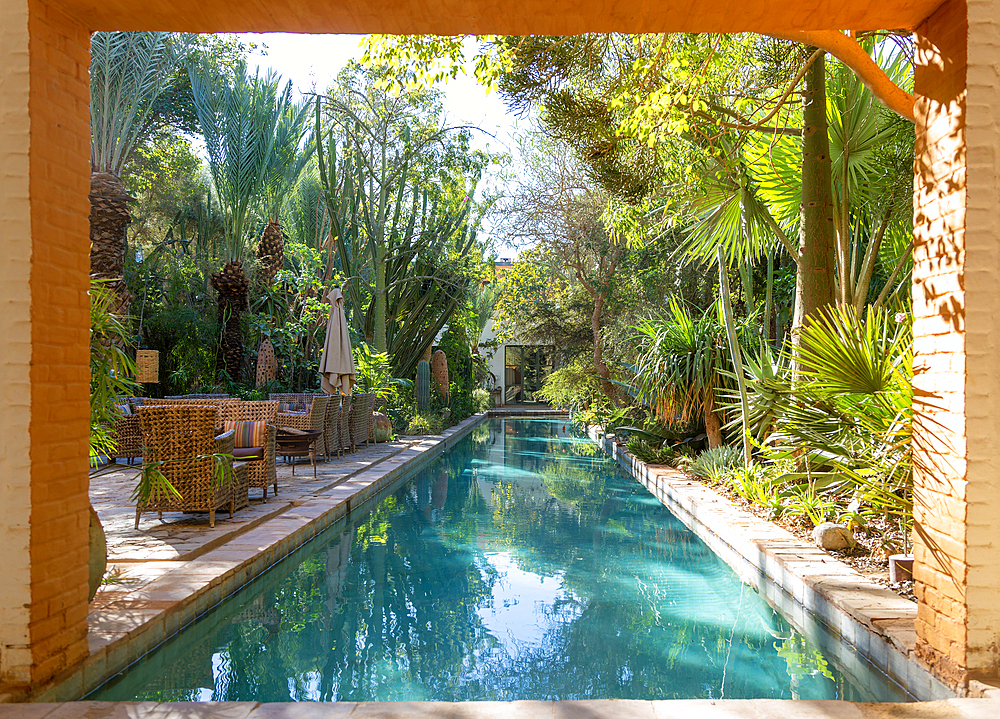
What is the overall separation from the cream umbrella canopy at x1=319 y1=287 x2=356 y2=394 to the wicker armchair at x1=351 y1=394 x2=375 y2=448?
0.37 meters

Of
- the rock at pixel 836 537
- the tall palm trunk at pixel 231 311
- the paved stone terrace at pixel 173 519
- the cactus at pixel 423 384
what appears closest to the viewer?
the paved stone terrace at pixel 173 519

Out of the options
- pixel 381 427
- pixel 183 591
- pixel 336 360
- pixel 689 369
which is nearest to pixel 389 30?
pixel 183 591

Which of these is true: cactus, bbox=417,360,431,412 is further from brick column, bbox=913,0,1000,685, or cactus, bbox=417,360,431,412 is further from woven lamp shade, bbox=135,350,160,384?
brick column, bbox=913,0,1000,685

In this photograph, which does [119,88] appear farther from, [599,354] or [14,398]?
[14,398]

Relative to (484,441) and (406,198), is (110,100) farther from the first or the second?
(484,441)

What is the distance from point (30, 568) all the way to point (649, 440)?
28.9 ft

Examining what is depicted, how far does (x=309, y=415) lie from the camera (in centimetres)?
844

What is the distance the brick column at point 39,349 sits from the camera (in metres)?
2.61

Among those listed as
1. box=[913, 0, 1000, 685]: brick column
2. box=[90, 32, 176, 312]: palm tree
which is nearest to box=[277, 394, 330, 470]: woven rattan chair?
box=[90, 32, 176, 312]: palm tree

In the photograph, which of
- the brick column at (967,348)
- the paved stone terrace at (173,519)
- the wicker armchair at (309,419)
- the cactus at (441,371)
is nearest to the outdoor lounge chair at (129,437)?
the paved stone terrace at (173,519)

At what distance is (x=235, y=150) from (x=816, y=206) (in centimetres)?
1108

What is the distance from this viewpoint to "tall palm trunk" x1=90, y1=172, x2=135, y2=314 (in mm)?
9633

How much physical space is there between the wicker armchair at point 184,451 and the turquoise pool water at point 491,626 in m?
0.88

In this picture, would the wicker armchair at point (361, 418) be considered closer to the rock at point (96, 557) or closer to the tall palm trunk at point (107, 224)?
the tall palm trunk at point (107, 224)
